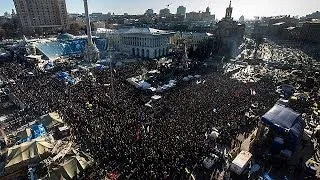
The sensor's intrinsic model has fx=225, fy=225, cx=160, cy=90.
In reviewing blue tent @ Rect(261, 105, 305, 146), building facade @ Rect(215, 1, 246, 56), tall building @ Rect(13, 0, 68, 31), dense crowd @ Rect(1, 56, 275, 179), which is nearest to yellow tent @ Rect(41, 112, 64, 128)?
dense crowd @ Rect(1, 56, 275, 179)

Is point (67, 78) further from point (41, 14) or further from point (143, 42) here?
point (41, 14)

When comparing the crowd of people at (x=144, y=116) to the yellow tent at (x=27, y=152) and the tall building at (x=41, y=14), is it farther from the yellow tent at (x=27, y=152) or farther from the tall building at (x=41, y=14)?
the tall building at (x=41, y=14)

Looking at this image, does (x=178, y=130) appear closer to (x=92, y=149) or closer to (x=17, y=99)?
(x=92, y=149)

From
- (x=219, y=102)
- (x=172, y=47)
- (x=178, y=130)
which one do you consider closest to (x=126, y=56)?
(x=172, y=47)

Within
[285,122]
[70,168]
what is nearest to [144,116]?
[70,168]

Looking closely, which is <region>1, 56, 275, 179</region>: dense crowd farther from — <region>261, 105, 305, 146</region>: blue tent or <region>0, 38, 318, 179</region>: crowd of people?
<region>261, 105, 305, 146</region>: blue tent
